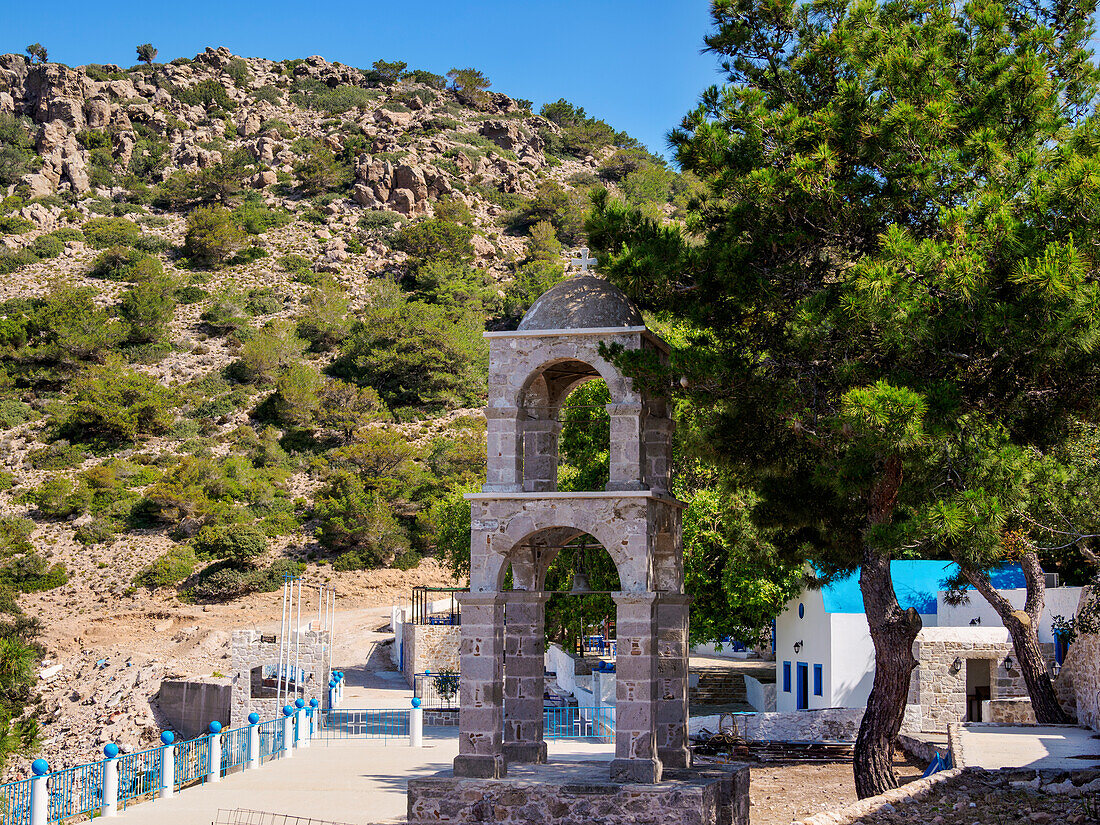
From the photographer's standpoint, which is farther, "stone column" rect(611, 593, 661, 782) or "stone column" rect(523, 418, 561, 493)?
"stone column" rect(523, 418, 561, 493)

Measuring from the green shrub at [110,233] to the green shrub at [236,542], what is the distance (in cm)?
3352

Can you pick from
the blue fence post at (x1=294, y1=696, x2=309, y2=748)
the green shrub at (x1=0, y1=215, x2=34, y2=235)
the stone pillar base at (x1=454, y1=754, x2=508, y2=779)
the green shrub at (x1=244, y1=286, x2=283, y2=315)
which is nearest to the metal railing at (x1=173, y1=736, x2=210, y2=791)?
the blue fence post at (x1=294, y1=696, x2=309, y2=748)

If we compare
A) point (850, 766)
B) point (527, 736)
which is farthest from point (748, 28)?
point (850, 766)

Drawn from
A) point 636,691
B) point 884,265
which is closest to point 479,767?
point 636,691

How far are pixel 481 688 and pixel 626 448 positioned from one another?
10.8ft

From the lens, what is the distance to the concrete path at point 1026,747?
12.7m

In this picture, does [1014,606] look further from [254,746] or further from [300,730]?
[254,746]

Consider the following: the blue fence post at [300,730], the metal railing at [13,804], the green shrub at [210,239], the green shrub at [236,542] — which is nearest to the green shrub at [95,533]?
the green shrub at [236,542]

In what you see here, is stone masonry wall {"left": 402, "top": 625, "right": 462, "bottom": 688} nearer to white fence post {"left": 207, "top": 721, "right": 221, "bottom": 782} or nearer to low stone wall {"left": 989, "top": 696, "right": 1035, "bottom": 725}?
white fence post {"left": 207, "top": 721, "right": 221, "bottom": 782}

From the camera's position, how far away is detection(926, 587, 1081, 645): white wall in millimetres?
20422

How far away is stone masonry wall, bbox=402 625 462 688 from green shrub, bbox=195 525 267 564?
1581 centimetres

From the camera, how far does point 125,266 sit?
6819cm

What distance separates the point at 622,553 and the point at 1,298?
63467 millimetres

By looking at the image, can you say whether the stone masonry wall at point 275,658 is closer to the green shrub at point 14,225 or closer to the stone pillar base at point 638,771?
the stone pillar base at point 638,771
